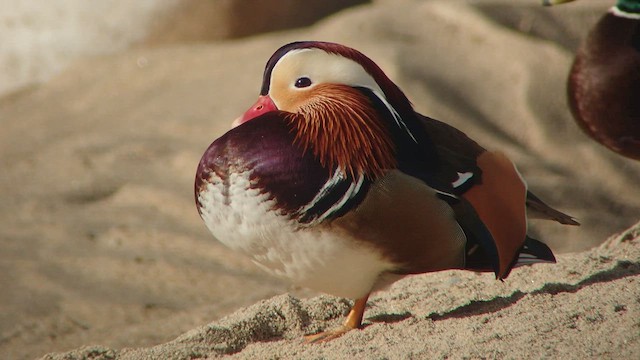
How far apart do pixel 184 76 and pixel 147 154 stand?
881 millimetres

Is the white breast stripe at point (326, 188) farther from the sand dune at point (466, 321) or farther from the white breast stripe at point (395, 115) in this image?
the sand dune at point (466, 321)

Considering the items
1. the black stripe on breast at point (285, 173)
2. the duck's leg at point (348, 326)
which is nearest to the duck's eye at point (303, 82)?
the black stripe on breast at point (285, 173)

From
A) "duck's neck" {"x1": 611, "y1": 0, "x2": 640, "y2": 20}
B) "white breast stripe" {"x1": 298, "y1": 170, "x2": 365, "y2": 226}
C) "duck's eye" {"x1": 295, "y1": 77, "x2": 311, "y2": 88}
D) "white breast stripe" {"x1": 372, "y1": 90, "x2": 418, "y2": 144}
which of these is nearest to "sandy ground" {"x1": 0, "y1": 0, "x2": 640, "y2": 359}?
"white breast stripe" {"x1": 298, "y1": 170, "x2": 365, "y2": 226}

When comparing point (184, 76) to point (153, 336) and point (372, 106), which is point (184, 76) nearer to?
point (153, 336)

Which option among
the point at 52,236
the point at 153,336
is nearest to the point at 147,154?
the point at 52,236

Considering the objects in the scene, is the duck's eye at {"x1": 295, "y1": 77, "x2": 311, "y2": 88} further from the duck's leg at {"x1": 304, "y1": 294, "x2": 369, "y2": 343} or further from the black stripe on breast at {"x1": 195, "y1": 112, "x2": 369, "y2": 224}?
the duck's leg at {"x1": 304, "y1": 294, "x2": 369, "y2": 343}

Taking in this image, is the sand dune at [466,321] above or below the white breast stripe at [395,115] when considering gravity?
below

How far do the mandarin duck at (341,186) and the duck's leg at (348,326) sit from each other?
0.5 inches

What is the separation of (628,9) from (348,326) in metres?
2.24

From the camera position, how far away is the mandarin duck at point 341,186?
2.07 meters

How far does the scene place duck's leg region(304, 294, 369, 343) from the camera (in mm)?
2324

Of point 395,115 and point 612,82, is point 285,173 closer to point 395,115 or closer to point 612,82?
point 395,115

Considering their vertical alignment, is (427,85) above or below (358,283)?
above

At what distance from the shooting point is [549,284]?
8.52 feet
